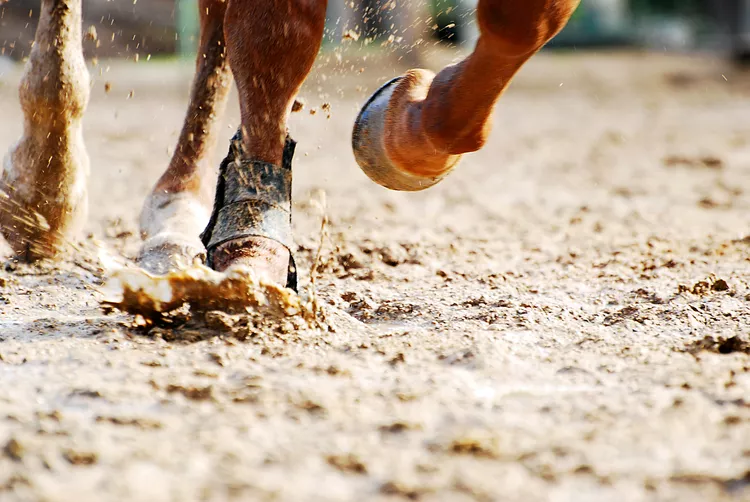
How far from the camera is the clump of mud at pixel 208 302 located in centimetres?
194

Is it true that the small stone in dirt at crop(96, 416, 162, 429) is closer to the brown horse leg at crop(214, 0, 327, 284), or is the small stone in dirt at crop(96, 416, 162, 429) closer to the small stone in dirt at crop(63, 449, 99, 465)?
the small stone in dirt at crop(63, 449, 99, 465)

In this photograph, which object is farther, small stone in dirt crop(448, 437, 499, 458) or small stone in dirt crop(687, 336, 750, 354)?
small stone in dirt crop(687, 336, 750, 354)

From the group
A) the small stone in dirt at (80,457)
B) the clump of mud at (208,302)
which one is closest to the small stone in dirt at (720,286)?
the clump of mud at (208,302)

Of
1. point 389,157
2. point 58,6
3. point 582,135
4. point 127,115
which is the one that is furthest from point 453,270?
point 127,115

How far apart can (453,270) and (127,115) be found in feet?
21.8

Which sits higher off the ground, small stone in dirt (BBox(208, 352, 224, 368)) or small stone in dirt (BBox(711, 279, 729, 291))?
small stone in dirt (BBox(711, 279, 729, 291))

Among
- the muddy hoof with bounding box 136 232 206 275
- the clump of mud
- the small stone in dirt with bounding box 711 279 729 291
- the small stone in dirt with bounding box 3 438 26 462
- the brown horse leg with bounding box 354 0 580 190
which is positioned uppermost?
the brown horse leg with bounding box 354 0 580 190

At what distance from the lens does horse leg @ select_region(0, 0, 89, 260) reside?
2.52m

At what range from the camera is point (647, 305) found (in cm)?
230

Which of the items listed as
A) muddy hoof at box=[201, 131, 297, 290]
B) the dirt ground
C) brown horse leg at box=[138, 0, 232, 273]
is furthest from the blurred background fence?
muddy hoof at box=[201, 131, 297, 290]

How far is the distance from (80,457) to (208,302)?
2.30 ft

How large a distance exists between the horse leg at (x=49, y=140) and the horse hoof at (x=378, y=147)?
2.85 ft

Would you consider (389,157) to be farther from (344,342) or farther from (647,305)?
(647,305)

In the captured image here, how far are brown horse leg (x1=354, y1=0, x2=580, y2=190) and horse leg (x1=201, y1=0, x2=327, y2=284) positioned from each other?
0.24 metres
